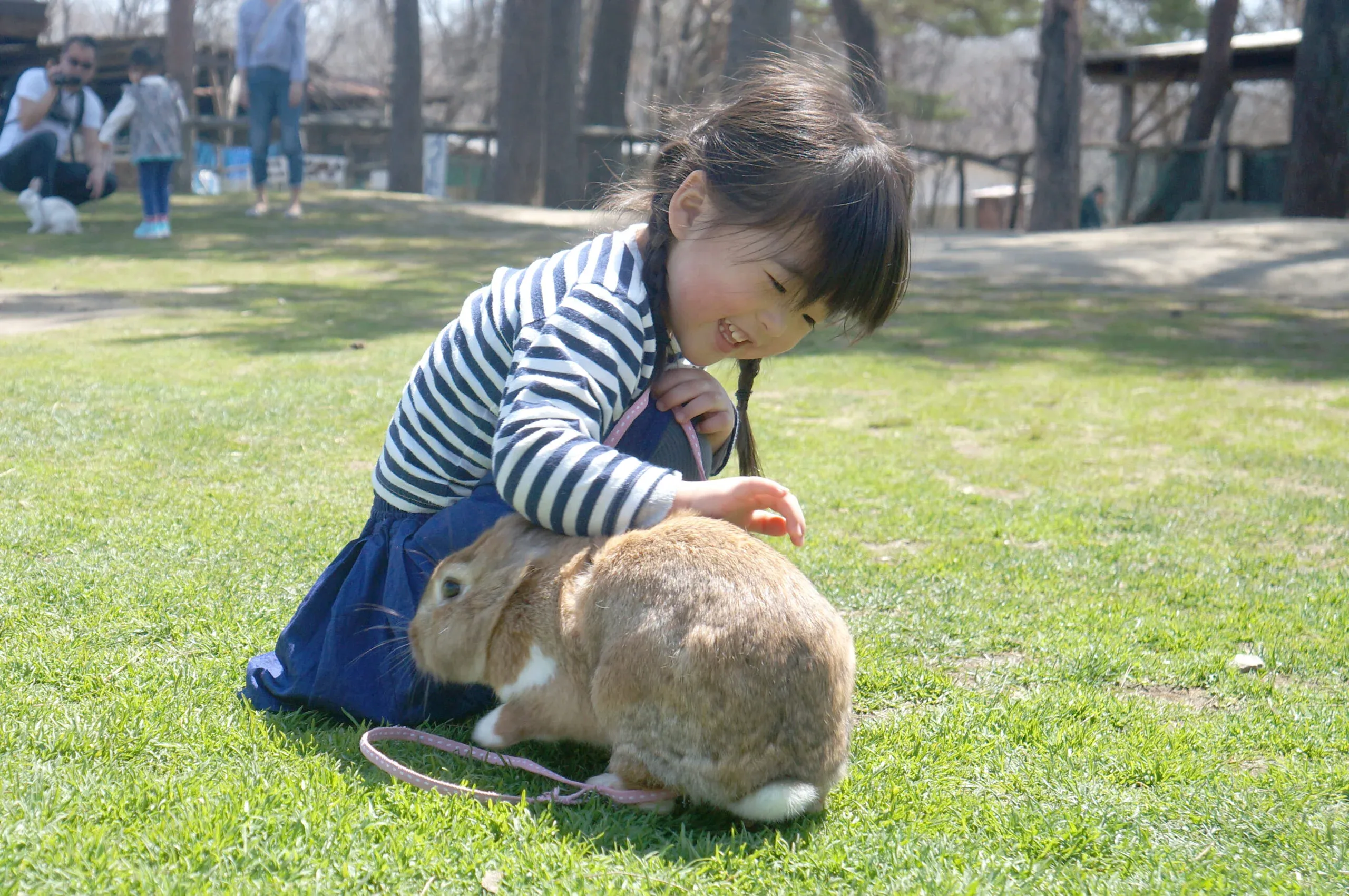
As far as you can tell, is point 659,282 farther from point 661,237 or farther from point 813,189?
point 813,189

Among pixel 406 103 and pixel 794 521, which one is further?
pixel 406 103

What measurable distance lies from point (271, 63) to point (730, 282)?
1175 centimetres

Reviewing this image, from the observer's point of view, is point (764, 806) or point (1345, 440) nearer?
point (764, 806)

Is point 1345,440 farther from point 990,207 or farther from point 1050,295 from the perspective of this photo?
point 990,207

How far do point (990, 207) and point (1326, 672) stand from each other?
35.3 meters

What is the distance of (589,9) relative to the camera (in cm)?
3816

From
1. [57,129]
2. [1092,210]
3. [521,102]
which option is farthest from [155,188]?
[1092,210]

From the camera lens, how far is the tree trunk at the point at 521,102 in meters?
18.2

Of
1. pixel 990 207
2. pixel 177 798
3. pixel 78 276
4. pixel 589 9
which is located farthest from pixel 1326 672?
pixel 589 9

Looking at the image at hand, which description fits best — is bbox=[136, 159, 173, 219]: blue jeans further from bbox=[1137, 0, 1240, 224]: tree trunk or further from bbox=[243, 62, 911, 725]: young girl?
bbox=[1137, 0, 1240, 224]: tree trunk

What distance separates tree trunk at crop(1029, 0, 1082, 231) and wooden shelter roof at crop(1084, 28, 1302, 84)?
355 centimetres

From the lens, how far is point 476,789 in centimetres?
213

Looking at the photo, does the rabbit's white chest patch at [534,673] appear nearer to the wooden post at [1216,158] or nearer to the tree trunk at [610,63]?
the wooden post at [1216,158]

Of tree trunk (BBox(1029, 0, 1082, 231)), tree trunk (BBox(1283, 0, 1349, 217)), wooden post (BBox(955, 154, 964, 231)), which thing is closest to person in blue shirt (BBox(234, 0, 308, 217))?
tree trunk (BBox(1029, 0, 1082, 231))
